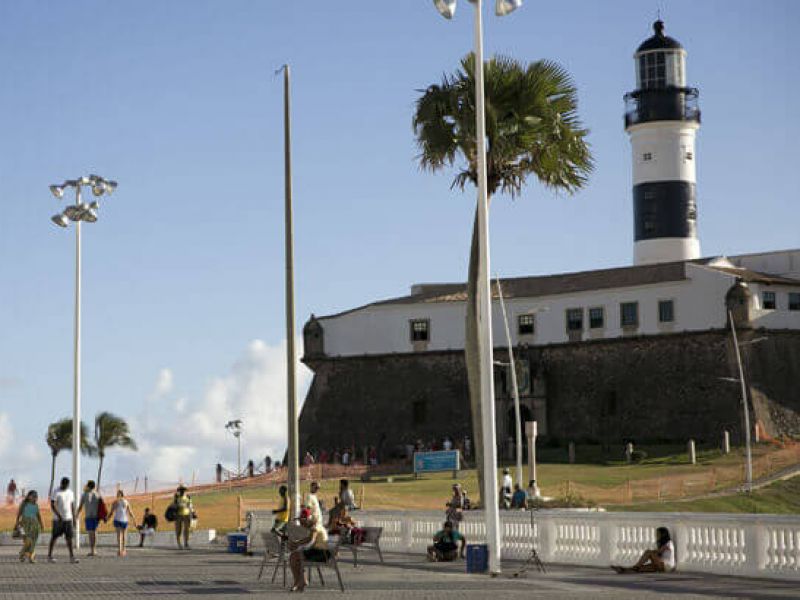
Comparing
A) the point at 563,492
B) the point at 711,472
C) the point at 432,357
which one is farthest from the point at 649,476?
the point at 432,357

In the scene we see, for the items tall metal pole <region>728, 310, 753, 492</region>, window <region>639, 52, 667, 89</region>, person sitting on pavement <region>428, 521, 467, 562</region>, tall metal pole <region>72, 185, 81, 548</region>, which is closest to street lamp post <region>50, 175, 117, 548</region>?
tall metal pole <region>72, 185, 81, 548</region>

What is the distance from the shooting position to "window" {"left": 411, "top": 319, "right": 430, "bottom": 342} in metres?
89.2

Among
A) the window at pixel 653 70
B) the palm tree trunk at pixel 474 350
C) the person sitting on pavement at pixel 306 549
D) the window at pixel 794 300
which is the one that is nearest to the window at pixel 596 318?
the window at pixel 794 300

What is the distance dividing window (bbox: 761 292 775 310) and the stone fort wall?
1.52 m

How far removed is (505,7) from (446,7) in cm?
123

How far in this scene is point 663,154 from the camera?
8581 centimetres

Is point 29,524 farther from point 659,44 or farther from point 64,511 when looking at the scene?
point 659,44

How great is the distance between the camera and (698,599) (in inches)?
796

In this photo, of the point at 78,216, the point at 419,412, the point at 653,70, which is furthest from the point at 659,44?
the point at 78,216

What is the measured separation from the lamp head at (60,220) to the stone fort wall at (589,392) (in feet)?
139

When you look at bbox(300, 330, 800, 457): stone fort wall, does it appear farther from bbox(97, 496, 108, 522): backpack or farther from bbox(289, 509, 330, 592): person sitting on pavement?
bbox(289, 509, 330, 592): person sitting on pavement

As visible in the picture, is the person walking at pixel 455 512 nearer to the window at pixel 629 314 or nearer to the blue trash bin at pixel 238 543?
the blue trash bin at pixel 238 543

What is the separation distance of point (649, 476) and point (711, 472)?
2784 mm

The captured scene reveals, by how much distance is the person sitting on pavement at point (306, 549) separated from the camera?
75.7 ft
